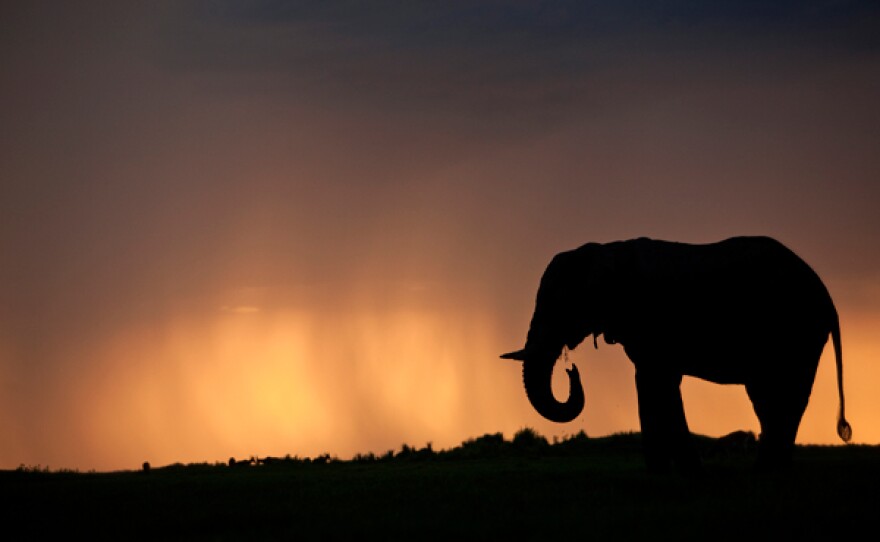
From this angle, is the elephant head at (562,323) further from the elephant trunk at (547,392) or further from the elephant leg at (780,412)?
the elephant leg at (780,412)

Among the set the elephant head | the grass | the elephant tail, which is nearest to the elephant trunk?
the elephant head

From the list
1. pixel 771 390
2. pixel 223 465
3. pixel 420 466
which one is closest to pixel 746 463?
pixel 771 390

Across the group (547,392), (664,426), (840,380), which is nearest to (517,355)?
(547,392)

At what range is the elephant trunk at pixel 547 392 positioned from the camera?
25.6 meters

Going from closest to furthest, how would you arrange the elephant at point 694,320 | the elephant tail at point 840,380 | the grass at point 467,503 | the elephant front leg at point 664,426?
the grass at point 467,503 < the elephant front leg at point 664,426 < the elephant at point 694,320 < the elephant tail at point 840,380

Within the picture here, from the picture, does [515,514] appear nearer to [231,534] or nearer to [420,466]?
[231,534]

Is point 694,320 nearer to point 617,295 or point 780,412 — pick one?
point 617,295

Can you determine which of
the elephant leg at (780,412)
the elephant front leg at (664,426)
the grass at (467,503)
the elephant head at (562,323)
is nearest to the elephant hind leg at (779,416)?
the elephant leg at (780,412)

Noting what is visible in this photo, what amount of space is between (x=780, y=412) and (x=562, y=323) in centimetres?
519

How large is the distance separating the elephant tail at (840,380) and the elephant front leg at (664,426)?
4.76 meters

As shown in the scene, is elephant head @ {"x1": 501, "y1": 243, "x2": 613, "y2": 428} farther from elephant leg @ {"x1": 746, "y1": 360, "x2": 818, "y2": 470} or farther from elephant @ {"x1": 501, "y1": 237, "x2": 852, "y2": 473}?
elephant leg @ {"x1": 746, "y1": 360, "x2": 818, "y2": 470}

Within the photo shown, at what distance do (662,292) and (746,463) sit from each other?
243 inches

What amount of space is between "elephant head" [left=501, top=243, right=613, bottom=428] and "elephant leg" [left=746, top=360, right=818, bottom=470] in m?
4.00

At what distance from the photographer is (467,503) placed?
62.2 feet
